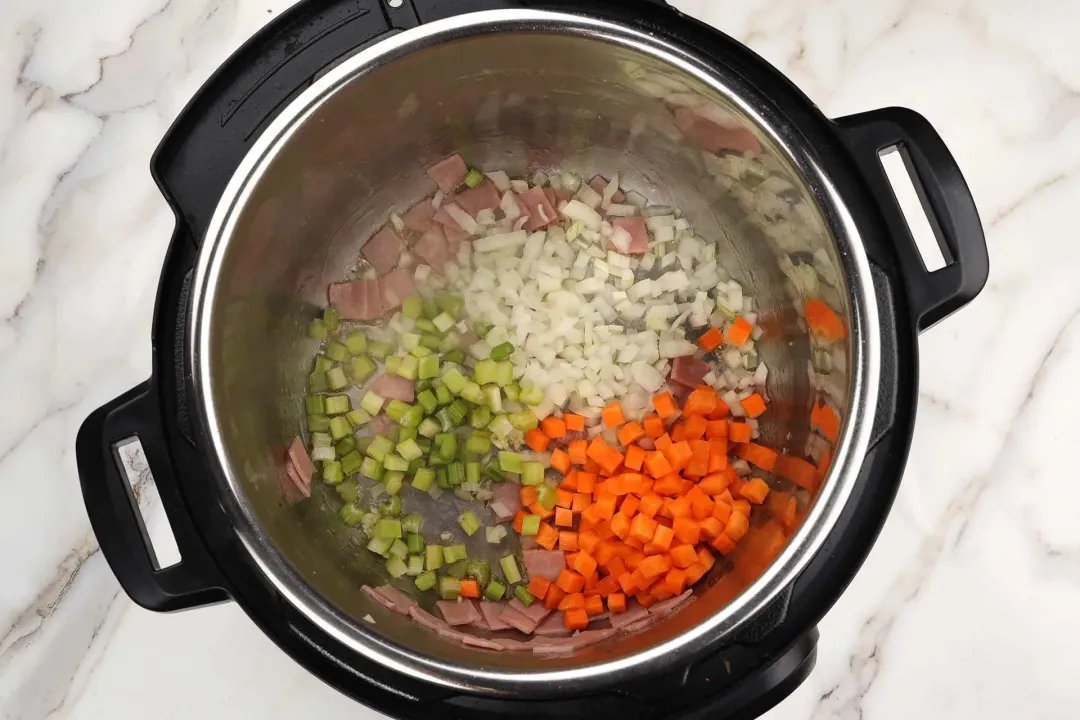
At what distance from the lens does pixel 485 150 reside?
1126mm

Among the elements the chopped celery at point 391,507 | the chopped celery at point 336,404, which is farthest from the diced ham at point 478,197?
the chopped celery at point 391,507

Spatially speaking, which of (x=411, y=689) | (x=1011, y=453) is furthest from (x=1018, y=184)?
(x=411, y=689)

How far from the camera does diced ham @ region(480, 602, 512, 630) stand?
1.01 m

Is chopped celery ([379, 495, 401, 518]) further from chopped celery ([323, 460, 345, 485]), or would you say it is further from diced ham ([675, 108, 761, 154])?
diced ham ([675, 108, 761, 154])

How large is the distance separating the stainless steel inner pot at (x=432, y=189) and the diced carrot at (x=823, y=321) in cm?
2

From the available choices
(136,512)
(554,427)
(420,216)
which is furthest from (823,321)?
(136,512)

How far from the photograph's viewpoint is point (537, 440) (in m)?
1.08

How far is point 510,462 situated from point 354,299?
34cm

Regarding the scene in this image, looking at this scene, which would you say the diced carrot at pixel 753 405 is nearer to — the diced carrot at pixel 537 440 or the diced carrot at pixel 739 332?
the diced carrot at pixel 739 332

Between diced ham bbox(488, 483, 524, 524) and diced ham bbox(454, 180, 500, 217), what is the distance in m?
0.42

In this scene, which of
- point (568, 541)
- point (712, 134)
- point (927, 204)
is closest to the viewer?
point (927, 204)

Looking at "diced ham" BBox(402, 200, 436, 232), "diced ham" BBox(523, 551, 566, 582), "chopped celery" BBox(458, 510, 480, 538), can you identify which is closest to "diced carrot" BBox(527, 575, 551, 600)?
"diced ham" BBox(523, 551, 566, 582)

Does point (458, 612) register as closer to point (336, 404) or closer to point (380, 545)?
point (380, 545)

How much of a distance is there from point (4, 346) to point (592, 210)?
2.98 feet
